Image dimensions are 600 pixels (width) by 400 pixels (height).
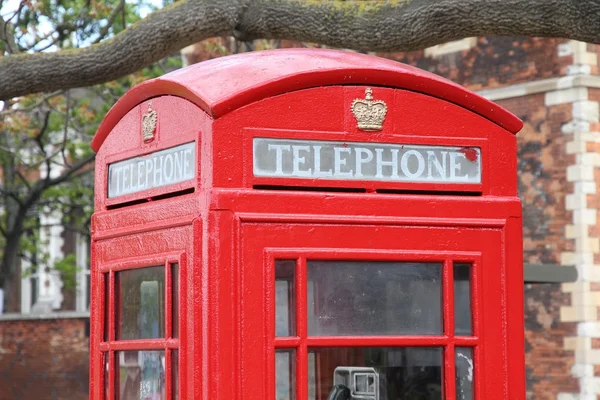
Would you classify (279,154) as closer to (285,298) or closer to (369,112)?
(369,112)

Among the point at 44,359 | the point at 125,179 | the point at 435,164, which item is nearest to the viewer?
the point at 435,164

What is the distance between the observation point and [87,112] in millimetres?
18000

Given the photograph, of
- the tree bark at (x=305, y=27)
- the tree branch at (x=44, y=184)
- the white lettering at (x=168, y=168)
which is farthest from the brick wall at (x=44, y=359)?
the white lettering at (x=168, y=168)

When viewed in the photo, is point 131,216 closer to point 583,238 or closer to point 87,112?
point 583,238

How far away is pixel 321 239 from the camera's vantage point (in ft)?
14.5

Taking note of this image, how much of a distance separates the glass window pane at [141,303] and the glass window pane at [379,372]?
2.10ft

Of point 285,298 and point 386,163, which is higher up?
point 386,163

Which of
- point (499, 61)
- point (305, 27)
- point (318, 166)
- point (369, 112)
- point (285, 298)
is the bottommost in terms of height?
point (285, 298)

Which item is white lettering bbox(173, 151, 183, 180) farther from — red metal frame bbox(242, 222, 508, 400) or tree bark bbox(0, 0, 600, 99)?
tree bark bbox(0, 0, 600, 99)

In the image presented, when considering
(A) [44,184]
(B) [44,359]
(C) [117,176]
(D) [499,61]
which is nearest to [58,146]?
(A) [44,184]

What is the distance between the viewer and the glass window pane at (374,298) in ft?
14.4

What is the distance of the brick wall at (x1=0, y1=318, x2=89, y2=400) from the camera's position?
1858 centimetres

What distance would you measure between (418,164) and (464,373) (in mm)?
794

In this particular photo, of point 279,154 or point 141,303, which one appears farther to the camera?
point 141,303
